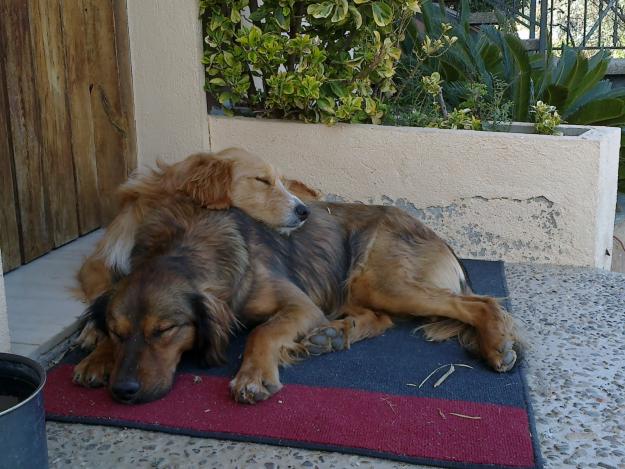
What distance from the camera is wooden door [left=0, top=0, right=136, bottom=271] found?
4.39m

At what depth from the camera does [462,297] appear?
4.03 meters

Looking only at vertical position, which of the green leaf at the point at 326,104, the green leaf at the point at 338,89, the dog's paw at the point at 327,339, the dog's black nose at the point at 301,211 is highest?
the green leaf at the point at 338,89

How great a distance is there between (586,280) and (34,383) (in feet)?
12.2

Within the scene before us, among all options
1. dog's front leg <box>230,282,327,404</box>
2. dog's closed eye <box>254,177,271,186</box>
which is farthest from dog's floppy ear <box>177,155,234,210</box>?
dog's front leg <box>230,282,327,404</box>

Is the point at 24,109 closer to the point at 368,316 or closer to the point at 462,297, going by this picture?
the point at 368,316

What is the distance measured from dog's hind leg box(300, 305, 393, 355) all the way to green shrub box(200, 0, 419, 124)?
1.78 meters

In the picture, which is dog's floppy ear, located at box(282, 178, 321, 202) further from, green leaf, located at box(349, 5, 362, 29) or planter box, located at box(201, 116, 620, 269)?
green leaf, located at box(349, 5, 362, 29)

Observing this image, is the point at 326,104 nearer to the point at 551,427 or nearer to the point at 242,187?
the point at 242,187

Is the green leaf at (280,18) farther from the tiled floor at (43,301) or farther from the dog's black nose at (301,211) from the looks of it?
the tiled floor at (43,301)

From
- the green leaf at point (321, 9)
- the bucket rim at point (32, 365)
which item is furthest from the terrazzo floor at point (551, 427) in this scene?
the green leaf at point (321, 9)

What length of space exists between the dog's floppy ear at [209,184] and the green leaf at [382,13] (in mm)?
1804

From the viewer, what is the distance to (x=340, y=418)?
3.07 metres

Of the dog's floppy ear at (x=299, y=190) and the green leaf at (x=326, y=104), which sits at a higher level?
the green leaf at (x=326, y=104)

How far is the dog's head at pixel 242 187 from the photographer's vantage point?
4.10 meters
